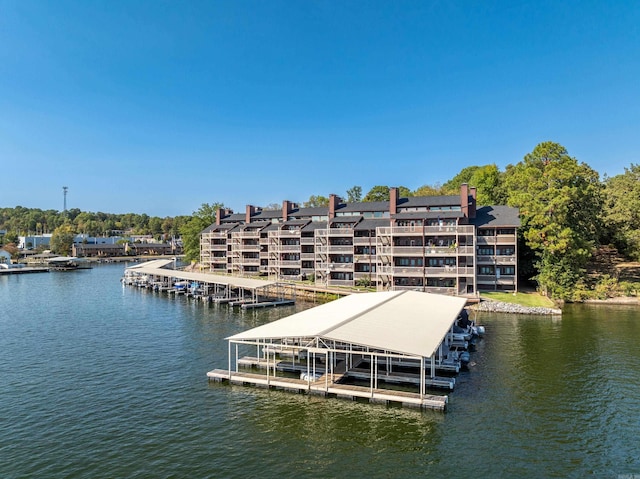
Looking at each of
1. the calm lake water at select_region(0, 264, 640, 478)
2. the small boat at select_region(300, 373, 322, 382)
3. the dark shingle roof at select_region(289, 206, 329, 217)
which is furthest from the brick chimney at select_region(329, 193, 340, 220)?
the small boat at select_region(300, 373, 322, 382)

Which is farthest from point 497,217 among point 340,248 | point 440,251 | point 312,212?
point 312,212

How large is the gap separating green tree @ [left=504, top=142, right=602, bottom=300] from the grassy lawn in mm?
2389

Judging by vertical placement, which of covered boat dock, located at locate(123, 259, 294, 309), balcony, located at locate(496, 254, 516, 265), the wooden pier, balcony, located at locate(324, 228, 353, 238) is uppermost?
balcony, located at locate(324, 228, 353, 238)

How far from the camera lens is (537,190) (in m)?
55.6

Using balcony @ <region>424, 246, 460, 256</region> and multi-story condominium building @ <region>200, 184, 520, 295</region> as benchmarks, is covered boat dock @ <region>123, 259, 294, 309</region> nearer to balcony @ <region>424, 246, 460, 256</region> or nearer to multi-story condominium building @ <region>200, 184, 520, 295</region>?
multi-story condominium building @ <region>200, 184, 520, 295</region>

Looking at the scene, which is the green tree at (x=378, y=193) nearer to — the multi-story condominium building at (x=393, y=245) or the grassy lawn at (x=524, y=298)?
the multi-story condominium building at (x=393, y=245)

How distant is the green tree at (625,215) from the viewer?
58.7 m

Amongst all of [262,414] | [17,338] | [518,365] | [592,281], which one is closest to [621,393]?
[518,365]

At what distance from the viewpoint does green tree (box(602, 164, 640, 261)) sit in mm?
58688

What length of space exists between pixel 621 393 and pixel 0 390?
36722mm

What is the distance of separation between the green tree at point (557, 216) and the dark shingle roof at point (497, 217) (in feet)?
4.35

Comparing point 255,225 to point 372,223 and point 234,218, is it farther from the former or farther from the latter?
point 372,223

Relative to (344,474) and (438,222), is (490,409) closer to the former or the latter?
(344,474)

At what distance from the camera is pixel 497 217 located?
56938mm
